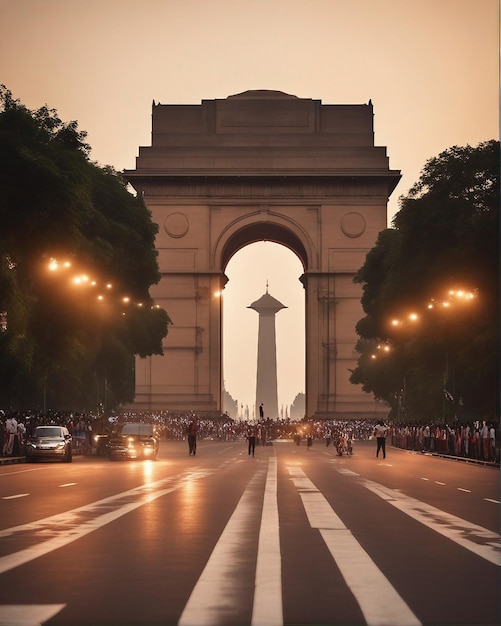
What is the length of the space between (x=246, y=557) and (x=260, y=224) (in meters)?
95.4

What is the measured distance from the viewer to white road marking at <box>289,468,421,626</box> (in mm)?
9148

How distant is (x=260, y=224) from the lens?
108m

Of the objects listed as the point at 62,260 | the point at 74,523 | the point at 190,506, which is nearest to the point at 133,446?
the point at 62,260

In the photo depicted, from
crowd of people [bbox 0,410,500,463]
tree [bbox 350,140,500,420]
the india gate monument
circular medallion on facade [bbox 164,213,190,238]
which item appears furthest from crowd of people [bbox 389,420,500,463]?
circular medallion on facade [bbox 164,213,190,238]

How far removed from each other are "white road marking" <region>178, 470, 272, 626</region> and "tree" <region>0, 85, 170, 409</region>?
1323 inches

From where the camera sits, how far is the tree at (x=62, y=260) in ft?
162

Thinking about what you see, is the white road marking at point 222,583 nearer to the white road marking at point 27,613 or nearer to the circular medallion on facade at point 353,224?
the white road marking at point 27,613

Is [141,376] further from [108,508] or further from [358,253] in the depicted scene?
[108,508]

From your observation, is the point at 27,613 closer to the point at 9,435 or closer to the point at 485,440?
the point at 9,435

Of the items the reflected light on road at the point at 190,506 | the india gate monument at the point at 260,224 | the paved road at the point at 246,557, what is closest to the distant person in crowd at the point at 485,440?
the reflected light on road at the point at 190,506

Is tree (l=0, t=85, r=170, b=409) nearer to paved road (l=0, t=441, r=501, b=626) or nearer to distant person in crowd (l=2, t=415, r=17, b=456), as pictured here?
distant person in crowd (l=2, t=415, r=17, b=456)

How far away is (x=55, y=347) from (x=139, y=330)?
2931cm

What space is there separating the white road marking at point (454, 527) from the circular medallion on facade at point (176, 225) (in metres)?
83.9

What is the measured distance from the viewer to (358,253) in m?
106
